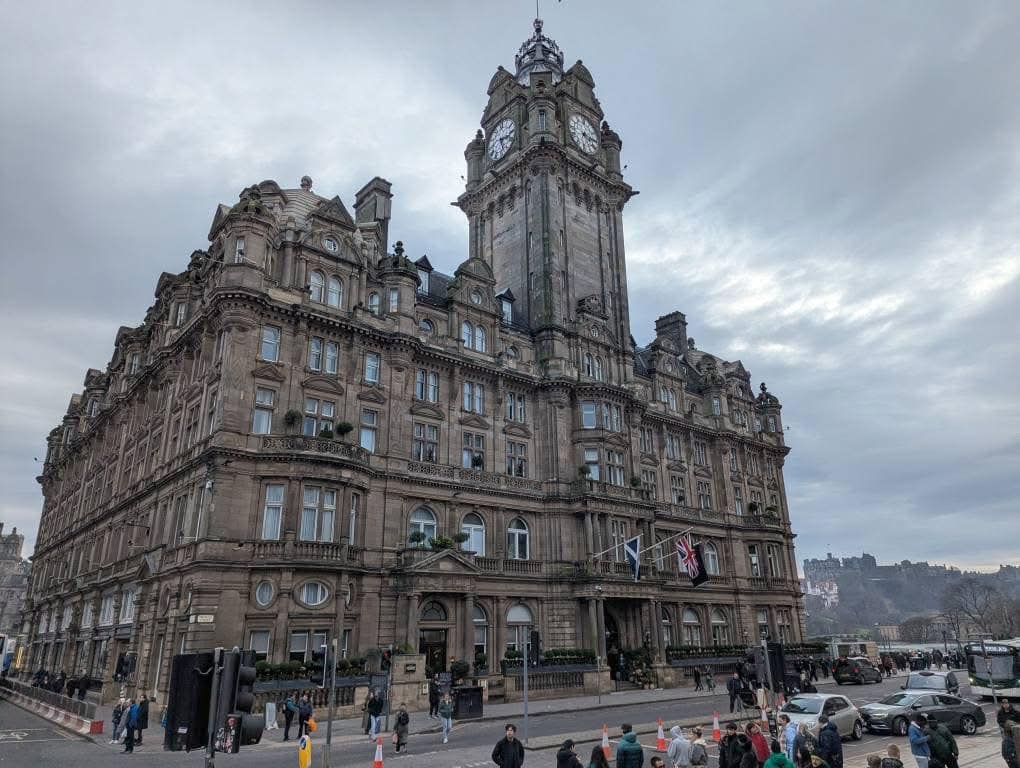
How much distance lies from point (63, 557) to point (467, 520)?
44.6 meters

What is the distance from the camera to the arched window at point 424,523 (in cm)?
3972

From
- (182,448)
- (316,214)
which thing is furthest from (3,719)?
(316,214)

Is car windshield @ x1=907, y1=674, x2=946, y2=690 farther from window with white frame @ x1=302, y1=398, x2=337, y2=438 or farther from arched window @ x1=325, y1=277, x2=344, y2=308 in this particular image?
arched window @ x1=325, y1=277, x2=344, y2=308

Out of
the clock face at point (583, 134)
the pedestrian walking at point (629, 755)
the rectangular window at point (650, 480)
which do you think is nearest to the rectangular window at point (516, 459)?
the rectangular window at point (650, 480)

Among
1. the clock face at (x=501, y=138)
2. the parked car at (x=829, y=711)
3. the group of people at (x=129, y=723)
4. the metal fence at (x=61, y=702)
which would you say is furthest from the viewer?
the clock face at (x=501, y=138)

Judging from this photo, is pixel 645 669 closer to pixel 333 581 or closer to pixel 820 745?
pixel 333 581

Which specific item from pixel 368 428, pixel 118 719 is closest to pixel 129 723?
pixel 118 719

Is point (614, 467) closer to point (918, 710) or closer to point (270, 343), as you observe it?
point (270, 343)

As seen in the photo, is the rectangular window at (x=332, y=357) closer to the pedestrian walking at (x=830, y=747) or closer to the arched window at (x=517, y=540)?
the arched window at (x=517, y=540)

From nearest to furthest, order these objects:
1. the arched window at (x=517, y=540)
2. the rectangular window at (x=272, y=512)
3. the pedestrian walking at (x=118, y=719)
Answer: the pedestrian walking at (x=118, y=719) → the rectangular window at (x=272, y=512) → the arched window at (x=517, y=540)

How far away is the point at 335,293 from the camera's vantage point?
40125 mm

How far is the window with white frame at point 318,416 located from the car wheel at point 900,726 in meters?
27.4

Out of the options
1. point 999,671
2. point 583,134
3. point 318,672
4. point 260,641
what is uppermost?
point 583,134

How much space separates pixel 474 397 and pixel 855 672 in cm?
3048
